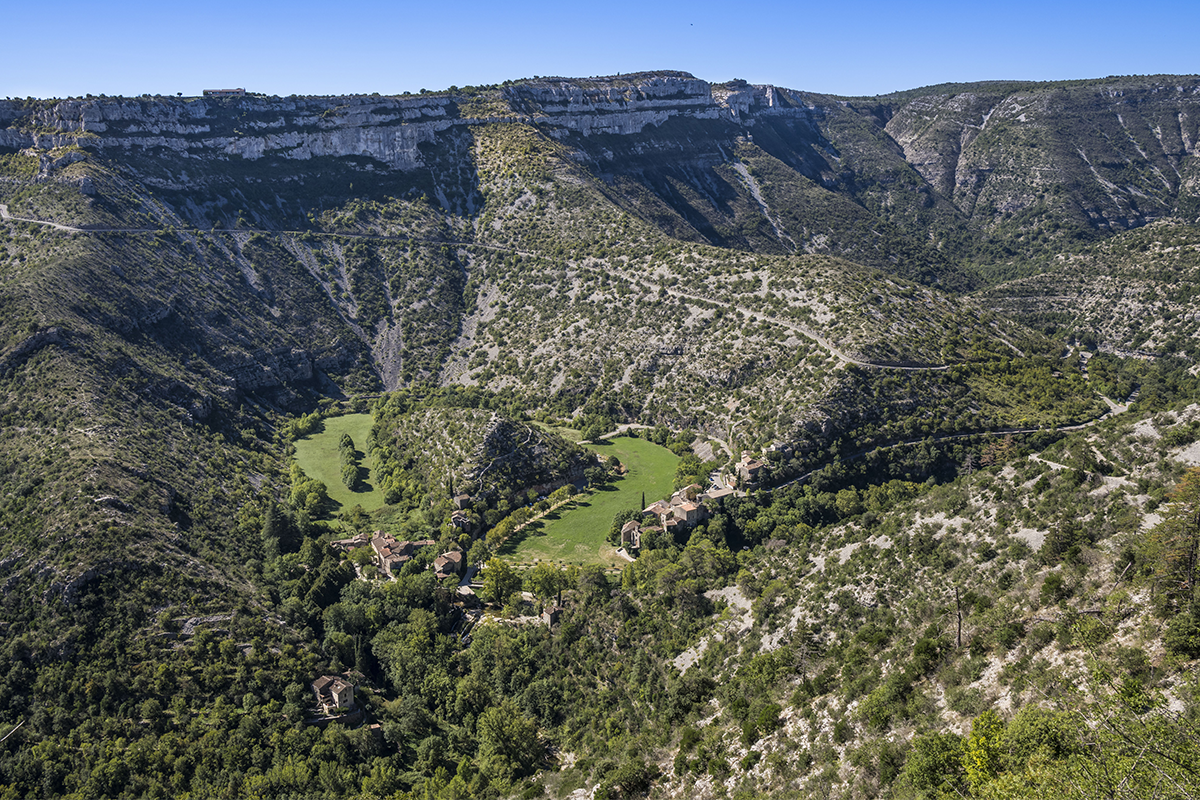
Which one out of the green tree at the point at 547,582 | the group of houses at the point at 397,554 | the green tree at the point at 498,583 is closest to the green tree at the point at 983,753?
the green tree at the point at 547,582

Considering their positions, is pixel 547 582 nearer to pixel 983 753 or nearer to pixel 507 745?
pixel 507 745

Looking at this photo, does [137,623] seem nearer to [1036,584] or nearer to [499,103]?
[1036,584]

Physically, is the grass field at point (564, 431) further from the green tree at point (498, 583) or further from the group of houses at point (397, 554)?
the green tree at point (498, 583)

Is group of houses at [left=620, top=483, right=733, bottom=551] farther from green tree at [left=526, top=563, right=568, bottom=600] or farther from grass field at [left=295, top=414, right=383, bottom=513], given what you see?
grass field at [left=295, top=414, right=383, bottom=513]

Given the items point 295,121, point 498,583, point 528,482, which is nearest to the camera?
point 498,583

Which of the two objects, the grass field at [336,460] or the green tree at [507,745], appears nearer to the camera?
the green tree at [507,745]

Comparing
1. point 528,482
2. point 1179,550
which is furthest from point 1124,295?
point 1179,550
